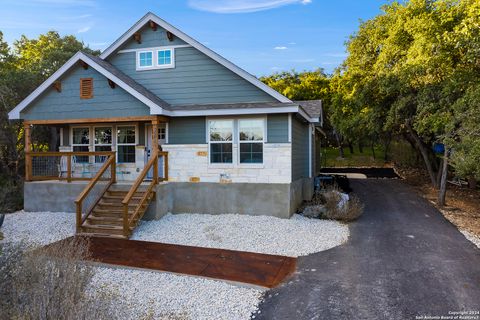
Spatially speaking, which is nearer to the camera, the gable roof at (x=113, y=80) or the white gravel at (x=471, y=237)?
the white gravel at (x=471, y=237)

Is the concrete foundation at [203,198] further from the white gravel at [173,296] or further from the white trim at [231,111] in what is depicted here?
the white gravel at [173,296]

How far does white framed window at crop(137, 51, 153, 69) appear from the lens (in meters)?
12.2

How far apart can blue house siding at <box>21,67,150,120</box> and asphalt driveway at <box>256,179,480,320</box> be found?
744cm

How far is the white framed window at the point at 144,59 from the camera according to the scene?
1225cm

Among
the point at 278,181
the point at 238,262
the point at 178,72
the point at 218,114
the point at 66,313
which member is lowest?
the point at 238,262

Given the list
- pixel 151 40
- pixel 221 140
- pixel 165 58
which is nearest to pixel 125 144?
pixel 165 58

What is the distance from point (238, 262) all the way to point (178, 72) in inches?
298

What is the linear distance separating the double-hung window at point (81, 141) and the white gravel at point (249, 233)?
499cm

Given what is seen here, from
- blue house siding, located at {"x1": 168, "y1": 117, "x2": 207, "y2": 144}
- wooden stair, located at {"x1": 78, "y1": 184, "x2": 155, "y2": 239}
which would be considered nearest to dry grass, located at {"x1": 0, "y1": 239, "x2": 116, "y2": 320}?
wooden stair, located at {"x1": 78, "y1": 184, "x2": 155, "y2": 239}

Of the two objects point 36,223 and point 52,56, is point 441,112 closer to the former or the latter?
point 36,223

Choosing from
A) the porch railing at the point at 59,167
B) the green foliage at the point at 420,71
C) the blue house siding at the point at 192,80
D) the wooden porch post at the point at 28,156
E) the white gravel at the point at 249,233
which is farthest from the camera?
the porch railing at the point at 59,167

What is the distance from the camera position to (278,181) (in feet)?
35.1

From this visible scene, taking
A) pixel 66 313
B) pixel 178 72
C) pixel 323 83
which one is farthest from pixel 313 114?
pixel 323 83

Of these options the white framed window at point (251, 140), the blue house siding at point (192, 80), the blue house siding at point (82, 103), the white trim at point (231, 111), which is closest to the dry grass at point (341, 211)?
the white framed window at point (251, 140)
